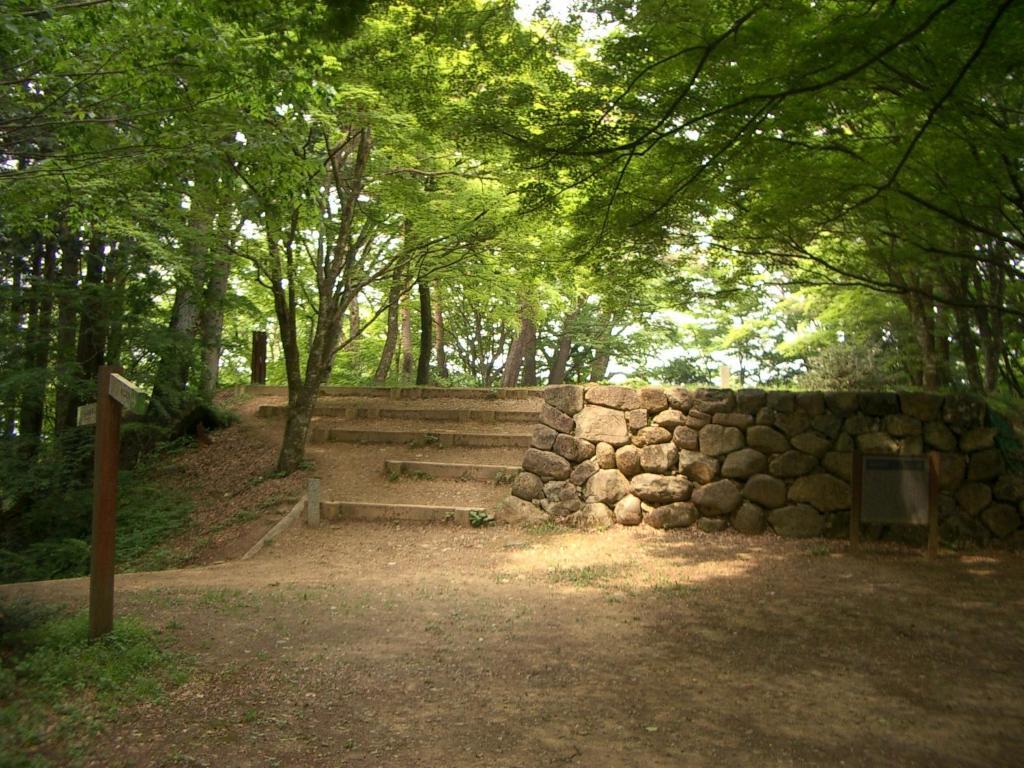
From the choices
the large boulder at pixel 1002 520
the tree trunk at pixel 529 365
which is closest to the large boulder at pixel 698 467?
the large boulder at pixel 1002 520

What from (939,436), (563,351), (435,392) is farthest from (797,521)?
(563,351)

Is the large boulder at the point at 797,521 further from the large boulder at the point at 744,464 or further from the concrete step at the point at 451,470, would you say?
the concrete step at the point at 451,470

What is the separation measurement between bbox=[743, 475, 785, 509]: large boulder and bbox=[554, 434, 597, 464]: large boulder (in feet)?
6.26

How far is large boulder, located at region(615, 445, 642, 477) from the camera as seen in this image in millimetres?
9062

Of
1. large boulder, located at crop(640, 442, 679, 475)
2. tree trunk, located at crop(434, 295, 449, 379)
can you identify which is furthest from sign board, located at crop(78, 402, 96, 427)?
tree trunk, located at crop(434, 295, 449, 379)

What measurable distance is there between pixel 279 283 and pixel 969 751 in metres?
10.2

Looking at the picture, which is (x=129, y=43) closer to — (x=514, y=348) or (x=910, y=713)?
(x=910, y=713)

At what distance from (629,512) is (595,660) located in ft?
14.2

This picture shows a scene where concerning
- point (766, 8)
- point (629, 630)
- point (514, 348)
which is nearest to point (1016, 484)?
point (629, 630)

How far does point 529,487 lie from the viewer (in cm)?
948

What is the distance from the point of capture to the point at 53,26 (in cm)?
564

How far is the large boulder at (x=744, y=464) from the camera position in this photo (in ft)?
28.1

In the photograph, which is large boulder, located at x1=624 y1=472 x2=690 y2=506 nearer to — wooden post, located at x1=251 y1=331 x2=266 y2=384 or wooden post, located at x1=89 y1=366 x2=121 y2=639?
wooden post, located at x1=89 y1=366 x2=121 y2=639

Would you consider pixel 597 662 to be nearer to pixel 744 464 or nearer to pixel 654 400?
pixel 744 464
